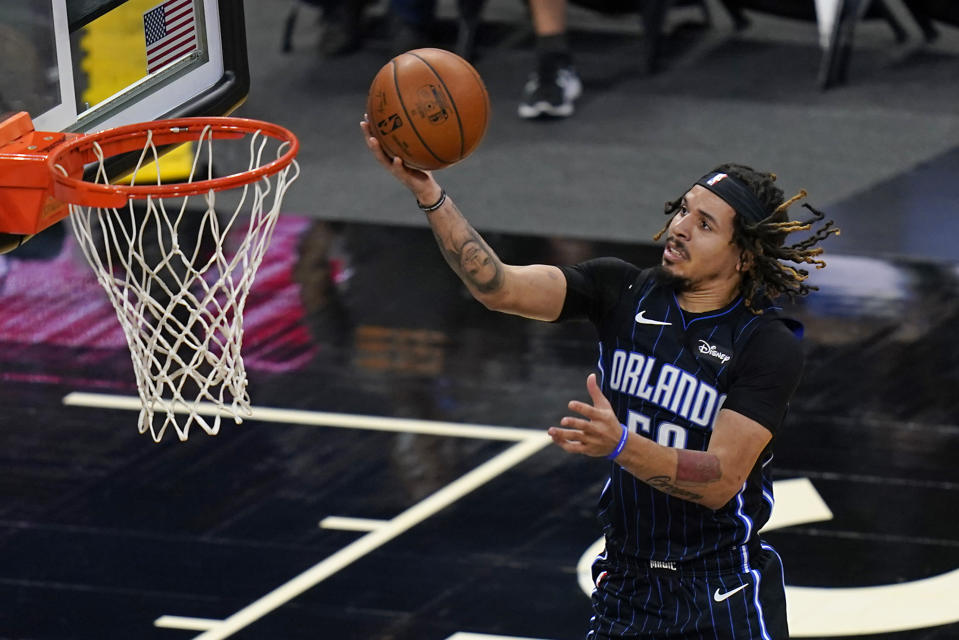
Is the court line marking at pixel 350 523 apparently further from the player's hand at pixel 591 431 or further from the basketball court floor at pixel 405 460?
the player's hand at pixel 591 431

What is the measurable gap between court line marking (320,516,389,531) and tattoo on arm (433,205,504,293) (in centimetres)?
Answer: 206

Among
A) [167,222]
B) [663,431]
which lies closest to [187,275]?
[167,222]

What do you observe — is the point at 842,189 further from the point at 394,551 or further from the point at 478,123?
the point at 478,123

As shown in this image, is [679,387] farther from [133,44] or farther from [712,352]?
[133,44]

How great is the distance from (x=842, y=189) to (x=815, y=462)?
3042 millimetres

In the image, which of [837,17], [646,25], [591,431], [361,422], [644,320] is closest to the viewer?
[591,431]

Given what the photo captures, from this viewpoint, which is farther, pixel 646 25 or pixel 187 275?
pixel 646 25

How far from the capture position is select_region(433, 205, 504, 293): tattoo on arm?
3.76 metres

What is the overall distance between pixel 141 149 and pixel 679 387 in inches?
68.8

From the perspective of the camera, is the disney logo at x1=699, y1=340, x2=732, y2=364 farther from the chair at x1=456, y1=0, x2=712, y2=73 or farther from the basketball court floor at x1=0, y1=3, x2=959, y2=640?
the chair at x1=456, y1=0, x2=712, y2=73

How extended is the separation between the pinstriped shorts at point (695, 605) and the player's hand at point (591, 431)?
1.96 ft

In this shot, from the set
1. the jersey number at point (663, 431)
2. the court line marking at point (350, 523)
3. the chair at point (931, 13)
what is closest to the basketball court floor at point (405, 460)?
the court line marking at point (350, 523)

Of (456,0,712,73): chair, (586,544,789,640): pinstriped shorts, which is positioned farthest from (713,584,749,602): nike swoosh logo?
(456,0,712,73): chair

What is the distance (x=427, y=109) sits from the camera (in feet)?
12.5
